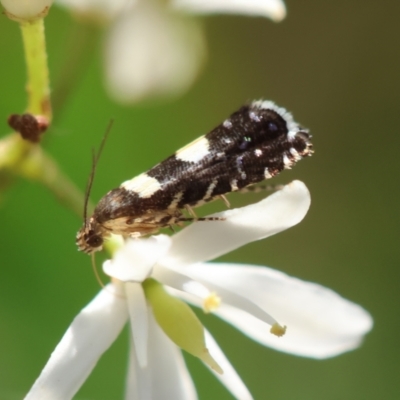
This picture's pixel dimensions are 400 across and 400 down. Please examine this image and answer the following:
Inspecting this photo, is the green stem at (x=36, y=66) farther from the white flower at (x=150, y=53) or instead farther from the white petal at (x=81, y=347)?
the white flower at (x=150, y=53)

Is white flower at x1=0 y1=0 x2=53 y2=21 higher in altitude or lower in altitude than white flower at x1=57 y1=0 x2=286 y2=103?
lower

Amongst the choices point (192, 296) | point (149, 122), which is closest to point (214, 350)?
point (192, 296)

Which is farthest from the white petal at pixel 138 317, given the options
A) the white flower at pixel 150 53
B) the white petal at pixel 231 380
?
the white flower at pixel 150 53

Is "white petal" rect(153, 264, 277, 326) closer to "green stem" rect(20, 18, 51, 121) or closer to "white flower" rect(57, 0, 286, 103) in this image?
"green stem" rect(20, 18, 51, 121)

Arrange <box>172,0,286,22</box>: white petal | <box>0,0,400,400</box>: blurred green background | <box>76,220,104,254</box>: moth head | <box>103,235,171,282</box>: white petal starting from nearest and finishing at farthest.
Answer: <box>103,235,171,282</box>: white petal → <box>76,220,104,254</box>: moth head → <box>172,0,286,22</box>: white petal → <box>0,0,400,400</box>: blurred green background

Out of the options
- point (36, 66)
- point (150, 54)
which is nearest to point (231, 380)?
point (36, 66)

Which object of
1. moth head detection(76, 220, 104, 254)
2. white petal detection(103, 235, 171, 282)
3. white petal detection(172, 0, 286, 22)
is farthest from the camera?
white petal detection(172, 0, 286, 22)

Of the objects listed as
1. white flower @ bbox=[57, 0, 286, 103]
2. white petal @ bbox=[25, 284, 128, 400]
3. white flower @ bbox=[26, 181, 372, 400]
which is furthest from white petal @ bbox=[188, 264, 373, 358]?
white flower @ bbox=[57, 0, 286, 103]
